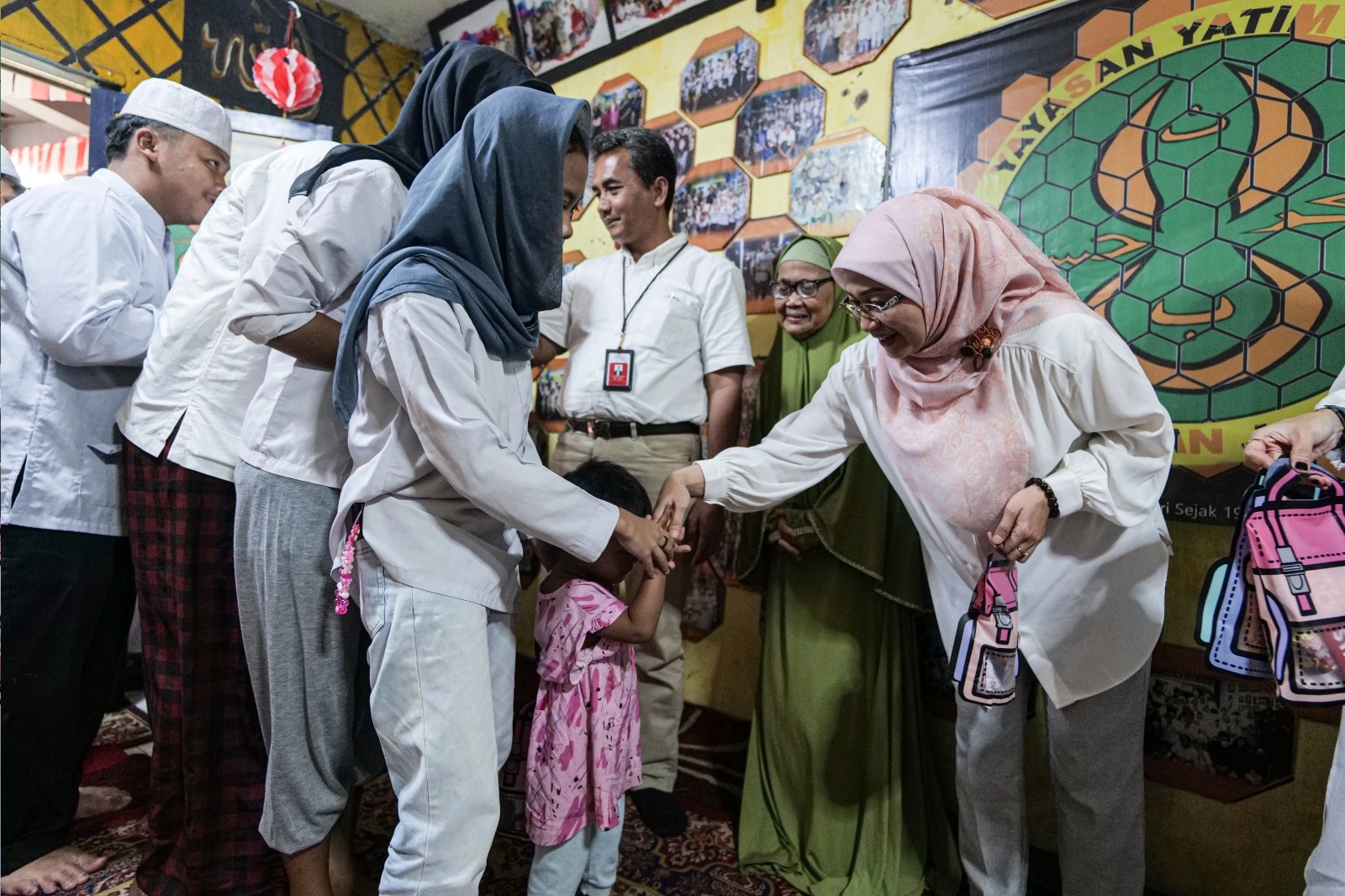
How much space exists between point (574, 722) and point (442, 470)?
62 centimetres

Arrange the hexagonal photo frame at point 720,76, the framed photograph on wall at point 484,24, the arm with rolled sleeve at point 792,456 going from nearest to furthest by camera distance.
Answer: the arm with rolled sleeve at point 792,456 < the hexagonal photo frame at point 720,76 < the framed photograph on wall at point 484,24

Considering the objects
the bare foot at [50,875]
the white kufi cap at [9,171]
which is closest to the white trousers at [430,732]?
the bare foot at [50,875]

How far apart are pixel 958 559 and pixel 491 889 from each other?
1342 mm

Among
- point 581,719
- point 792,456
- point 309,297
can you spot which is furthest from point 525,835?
point 309,297

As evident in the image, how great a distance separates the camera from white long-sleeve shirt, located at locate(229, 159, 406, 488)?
1.34 meters

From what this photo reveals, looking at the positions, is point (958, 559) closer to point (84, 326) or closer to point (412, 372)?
point (412, 372)

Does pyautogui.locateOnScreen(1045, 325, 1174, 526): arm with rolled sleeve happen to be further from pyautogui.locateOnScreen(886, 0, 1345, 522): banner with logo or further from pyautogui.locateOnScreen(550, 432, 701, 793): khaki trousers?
pyautogui.locateOnScreen(550, 432, 701, 793): khaki trousers

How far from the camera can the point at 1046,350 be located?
1418 millimetres

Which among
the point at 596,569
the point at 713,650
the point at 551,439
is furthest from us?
the point at 551,439

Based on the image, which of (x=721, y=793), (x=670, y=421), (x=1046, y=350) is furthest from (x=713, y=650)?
(x=1046, y=350)

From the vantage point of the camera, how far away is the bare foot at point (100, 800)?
2.16 metres

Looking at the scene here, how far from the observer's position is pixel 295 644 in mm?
1445

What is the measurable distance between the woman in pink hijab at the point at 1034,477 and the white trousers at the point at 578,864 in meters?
0.68

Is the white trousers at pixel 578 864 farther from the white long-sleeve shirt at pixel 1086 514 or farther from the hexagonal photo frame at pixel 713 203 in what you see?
the hexagonal photo frame at pixel 713 203
